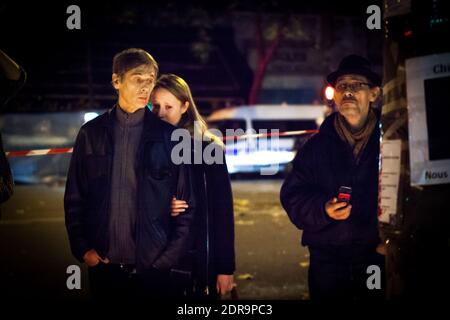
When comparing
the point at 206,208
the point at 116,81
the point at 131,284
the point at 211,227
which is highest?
the point at 116,81

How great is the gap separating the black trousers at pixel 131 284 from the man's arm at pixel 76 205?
6.9 inches

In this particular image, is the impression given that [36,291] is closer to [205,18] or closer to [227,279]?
[227,279]

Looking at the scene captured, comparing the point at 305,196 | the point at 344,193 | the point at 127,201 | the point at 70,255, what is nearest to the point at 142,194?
the point at 127,201

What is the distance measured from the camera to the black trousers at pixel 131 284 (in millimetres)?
2965

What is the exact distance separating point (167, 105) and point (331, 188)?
1.32 metres

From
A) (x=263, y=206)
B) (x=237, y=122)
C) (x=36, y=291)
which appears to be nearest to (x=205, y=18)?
(x=237, y=122)

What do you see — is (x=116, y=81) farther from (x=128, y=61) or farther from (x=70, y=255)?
(x=70, y=255)

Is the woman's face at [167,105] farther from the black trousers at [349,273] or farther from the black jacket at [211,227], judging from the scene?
the black trousers at [349,273]

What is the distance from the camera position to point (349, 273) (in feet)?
10.4

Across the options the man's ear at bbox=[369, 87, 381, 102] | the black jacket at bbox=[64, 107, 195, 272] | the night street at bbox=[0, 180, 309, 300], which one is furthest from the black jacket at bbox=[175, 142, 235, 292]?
the night street at bbox=[0, 180, 309, 300]

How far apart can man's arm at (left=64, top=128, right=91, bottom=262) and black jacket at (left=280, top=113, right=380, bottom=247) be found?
4.61 feet

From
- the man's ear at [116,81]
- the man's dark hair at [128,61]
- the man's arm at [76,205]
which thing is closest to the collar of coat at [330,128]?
the man's dark hair at [128,61]

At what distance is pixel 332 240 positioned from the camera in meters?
3.20
